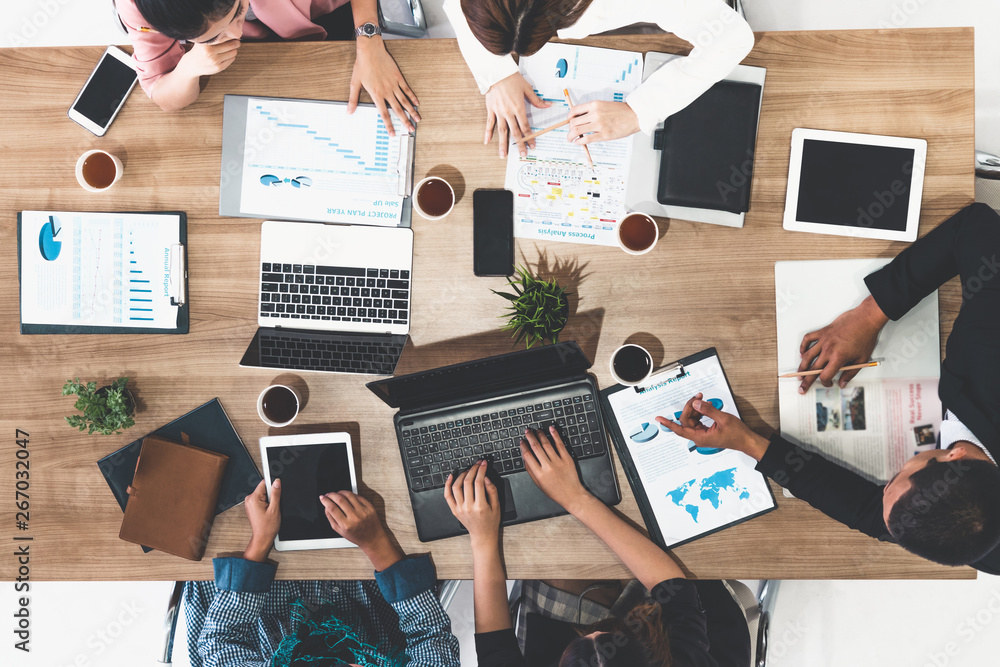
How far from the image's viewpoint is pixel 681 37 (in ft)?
4.09

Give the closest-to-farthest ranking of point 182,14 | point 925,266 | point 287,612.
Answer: point 182,14 < point 925,266 < point 287,612

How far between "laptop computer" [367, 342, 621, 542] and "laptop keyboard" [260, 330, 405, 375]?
2.7 inches

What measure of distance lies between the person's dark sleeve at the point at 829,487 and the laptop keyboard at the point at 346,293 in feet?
2.87

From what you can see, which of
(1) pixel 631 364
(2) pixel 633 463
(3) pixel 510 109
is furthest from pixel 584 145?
(2) pixel 633 463

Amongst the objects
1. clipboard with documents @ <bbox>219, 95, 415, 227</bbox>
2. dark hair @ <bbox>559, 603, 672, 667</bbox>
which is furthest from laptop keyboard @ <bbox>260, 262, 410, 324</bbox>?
dark hair @ <bbox>559, 603, 672, 667</bbox>

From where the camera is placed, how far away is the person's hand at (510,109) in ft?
4.09

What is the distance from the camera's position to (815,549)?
127 centimetres

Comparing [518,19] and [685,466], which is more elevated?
[518,19]

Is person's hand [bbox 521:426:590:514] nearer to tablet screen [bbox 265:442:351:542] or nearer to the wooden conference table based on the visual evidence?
the wooden conference table

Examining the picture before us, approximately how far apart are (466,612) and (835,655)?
132cm

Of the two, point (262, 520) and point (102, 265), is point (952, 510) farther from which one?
point (102, 265)

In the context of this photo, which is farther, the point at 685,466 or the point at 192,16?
the point at 685,466

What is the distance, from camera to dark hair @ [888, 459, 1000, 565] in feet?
3.66

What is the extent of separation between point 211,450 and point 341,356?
38cm
